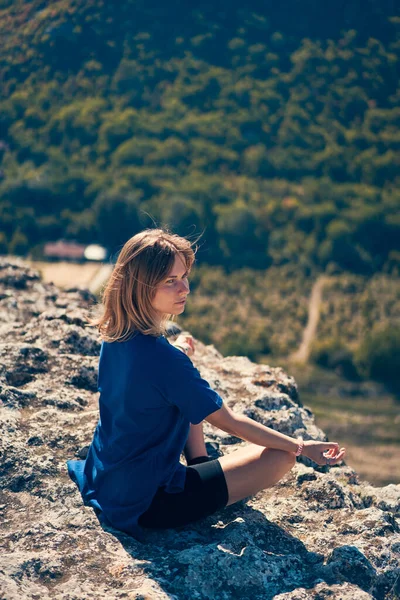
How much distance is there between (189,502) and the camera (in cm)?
448

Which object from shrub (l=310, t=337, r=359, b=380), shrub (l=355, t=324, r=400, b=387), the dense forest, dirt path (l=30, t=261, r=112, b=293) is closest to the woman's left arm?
shrub (l=355, t=324, r=400, b=387)

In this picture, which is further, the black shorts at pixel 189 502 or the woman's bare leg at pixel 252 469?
the woman's bare leg at pixel 252 469

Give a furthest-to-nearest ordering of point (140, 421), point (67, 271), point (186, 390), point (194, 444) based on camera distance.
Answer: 1. point (67, 271)
2. point (194, 444)
3. point (140, 421)
4. point (186, 390)

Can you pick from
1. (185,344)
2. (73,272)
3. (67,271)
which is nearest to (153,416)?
(185,344)

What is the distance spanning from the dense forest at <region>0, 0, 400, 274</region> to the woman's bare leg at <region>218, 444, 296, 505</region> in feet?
172

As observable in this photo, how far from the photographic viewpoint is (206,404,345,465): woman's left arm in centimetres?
450

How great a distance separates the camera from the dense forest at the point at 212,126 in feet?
197

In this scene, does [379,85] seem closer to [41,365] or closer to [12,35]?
[12,35]

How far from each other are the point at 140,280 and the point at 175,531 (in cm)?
136

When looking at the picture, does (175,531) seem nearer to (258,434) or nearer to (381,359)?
(258,434)

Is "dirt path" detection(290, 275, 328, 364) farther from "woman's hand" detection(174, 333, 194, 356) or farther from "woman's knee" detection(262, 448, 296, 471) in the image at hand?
"woman's knee" detection(262, 448, 296, 471)

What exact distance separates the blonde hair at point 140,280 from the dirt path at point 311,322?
41.9 metres

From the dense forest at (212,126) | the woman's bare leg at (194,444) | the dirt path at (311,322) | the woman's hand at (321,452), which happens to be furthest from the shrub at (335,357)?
the woman's hand at (321,452)

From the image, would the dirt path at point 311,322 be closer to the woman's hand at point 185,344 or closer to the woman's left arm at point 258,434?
the woman's hand at point 185,344
